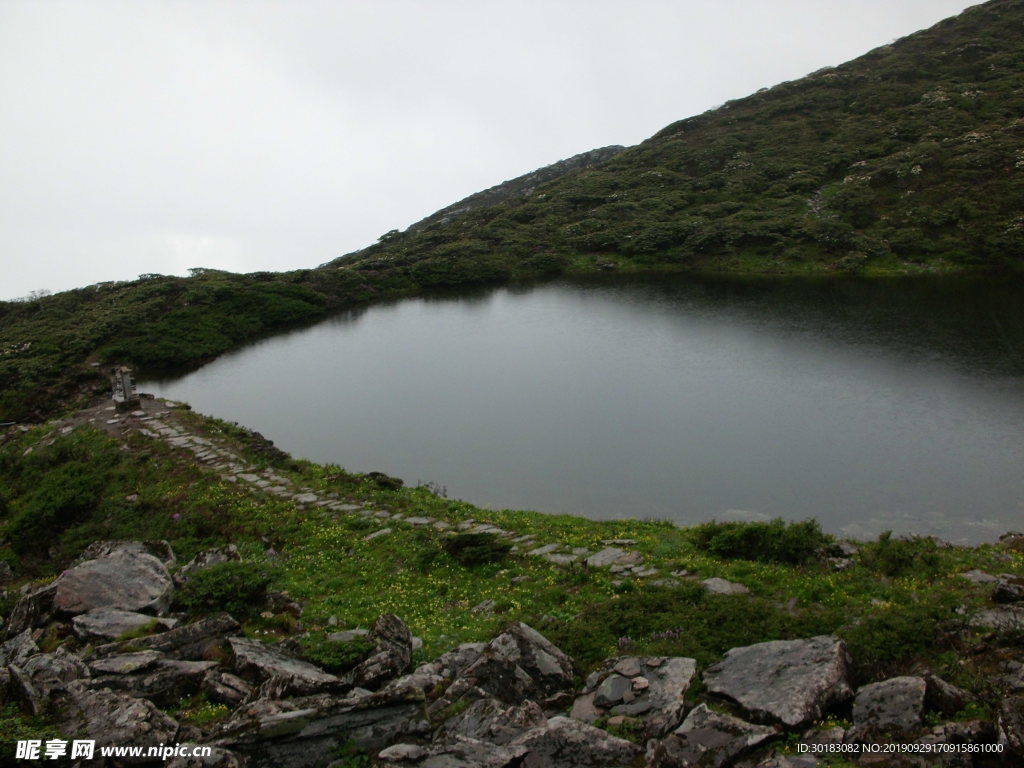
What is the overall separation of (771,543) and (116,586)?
525 inches

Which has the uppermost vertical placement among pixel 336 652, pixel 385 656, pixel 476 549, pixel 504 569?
pixel 385 656

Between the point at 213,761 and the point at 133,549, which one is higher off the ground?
the point at 133,549

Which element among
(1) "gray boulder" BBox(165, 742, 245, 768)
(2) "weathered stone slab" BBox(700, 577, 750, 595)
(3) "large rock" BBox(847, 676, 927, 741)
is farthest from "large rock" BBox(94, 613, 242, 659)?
(3) "large rock" BBox(847, 676, 927, 741)

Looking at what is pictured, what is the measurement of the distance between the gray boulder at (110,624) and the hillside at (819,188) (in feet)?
174

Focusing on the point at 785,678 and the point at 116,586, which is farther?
the point at 116,586

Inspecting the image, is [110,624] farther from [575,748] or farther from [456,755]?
[575,748]

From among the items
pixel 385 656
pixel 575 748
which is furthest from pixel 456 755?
pixel 385 656

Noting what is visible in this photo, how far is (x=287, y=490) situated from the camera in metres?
21.3

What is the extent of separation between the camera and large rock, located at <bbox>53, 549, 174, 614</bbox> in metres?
12.8

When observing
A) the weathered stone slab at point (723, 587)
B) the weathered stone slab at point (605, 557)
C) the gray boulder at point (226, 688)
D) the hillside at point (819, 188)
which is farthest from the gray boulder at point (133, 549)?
the hillside at point (819, 188)

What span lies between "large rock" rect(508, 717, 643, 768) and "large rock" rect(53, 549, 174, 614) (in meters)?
8.42

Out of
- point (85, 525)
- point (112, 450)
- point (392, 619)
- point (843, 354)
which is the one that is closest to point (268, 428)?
point (112, 450)

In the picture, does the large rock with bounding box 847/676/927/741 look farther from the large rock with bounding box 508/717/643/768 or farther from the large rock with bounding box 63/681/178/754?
the large rock with bounding box 63/681/178/754

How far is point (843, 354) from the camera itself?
33719mm
